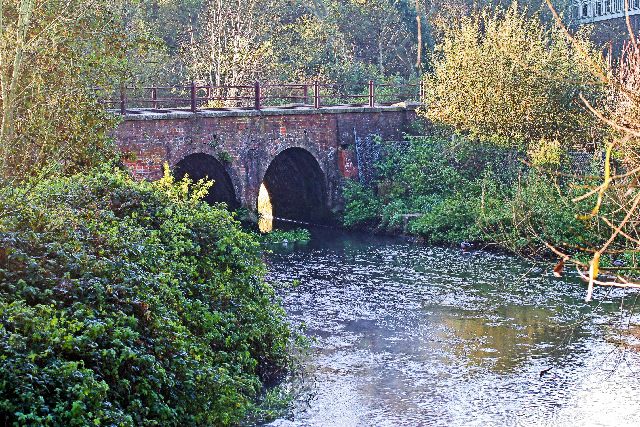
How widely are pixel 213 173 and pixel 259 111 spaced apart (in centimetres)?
289

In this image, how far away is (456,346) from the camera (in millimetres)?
14594

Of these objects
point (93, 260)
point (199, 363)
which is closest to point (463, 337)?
point (199, 363)

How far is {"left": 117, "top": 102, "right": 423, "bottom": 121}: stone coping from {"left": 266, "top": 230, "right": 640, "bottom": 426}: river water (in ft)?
19.1

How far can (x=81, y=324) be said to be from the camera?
306 inches

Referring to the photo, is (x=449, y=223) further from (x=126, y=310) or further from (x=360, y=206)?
(x=126, y=310)

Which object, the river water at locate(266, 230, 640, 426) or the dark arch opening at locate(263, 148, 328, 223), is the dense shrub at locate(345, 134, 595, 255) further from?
the river water at locate(266, 230, 640, 426)

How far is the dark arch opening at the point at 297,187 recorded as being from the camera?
2994 centimetres

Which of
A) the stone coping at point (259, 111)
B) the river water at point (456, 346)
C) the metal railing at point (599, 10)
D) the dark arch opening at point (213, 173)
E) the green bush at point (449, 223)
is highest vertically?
the metal railing at point (599, 10)

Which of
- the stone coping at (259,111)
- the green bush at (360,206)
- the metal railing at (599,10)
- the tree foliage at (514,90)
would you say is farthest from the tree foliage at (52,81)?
the metal railing at (599,10)

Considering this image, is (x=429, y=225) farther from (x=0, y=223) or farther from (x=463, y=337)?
(x=0, y=223)

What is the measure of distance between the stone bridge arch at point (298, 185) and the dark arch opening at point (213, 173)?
1877mm

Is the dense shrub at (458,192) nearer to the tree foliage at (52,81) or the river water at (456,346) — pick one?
the river water at (456,346)

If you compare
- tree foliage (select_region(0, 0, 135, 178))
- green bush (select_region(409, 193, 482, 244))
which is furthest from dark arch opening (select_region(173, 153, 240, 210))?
tree foliage (select_region(0, 0, 135, 178))

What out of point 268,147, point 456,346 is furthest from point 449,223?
point 456,346
